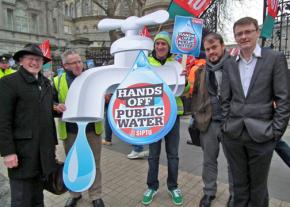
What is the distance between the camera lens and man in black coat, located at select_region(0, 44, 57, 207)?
2.50m

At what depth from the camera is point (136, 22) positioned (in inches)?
110

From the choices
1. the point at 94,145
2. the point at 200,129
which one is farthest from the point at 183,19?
the point at 94,145

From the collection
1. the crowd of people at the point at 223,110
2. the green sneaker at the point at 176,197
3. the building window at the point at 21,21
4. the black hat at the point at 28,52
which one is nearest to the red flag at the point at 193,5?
the crowd of people at the point at 223,110

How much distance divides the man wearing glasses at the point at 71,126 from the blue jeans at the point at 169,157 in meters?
0.68

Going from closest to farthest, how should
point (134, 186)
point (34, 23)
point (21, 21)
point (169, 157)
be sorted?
1. point (169, 157)
2. point (134, 186)
3. point (21, 21)
4. point (34, 23)

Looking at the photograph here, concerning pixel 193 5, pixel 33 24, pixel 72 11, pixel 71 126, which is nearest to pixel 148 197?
pixel 71 126

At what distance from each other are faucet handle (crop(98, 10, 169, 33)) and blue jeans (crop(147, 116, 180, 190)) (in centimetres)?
128

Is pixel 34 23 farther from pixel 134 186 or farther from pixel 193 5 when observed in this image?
pixel 193 5

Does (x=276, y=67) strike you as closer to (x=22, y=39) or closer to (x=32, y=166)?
(x=32, y=166)

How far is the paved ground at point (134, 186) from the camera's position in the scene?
142 inches

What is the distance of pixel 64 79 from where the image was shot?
313cm

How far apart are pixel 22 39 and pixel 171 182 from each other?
123ft

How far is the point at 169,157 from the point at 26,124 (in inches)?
69.1

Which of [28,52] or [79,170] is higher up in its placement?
[28,52]
